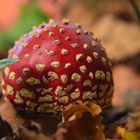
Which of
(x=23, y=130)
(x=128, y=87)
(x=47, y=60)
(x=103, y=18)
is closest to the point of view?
(x=23, y=130)

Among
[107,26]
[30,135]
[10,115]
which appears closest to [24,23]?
[107,26]

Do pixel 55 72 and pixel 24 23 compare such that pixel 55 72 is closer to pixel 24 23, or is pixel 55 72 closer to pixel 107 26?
pixel 24 23

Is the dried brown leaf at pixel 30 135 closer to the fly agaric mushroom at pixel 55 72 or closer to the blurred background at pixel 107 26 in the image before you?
the fly agaric mushroom at pixel 55 72

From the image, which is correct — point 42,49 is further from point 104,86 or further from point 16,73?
point 104,86

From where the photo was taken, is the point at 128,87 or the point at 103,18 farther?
the point at 103,18

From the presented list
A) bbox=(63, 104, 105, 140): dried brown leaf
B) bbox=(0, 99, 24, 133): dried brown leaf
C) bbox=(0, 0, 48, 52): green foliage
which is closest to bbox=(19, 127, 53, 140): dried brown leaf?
bbox=(63, 104, 105, 140): dried brown leaf

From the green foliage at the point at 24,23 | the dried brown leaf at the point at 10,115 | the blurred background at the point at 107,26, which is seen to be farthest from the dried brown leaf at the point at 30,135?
the green foliage at the point at 24,23

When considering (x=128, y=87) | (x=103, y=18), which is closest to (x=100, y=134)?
(x=128, y=87)

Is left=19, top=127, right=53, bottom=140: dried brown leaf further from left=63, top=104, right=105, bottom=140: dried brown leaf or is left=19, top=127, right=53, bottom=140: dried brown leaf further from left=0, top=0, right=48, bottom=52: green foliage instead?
left=0, top=0, right=48, bottom=52: green foliage
